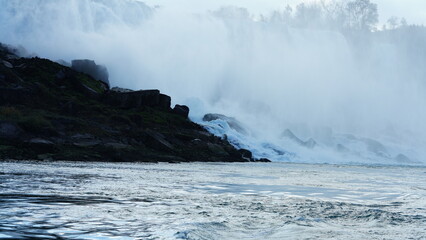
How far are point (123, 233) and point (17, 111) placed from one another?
77262mm

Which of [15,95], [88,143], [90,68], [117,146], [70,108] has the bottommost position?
[117,146]

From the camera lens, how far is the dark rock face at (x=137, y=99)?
129 metres

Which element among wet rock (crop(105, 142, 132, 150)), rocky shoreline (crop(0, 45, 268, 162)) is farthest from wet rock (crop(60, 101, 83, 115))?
wet rock (crop(105, 142, 132, 150))

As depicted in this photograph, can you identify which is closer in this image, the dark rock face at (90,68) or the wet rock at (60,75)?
the wet rock at (60,75)

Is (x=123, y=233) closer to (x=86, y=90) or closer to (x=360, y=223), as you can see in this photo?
(x=360, y=223)

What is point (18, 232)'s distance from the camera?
1440 centimetres

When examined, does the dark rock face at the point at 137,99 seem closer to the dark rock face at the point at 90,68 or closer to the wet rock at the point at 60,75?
the wet rock at the point at 60,75

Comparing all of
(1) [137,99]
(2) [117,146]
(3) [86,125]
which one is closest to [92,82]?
(1) [137,99]

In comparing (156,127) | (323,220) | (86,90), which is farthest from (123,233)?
(86,90)

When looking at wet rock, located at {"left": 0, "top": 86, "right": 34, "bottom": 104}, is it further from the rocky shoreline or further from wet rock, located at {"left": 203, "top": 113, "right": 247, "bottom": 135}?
wet rock, located at {"left": 203, "top": 113, "right": 247, "bottom": 135}

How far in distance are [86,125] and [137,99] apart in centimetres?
4661

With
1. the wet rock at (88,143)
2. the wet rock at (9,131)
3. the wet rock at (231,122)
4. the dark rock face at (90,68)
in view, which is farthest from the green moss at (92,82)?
the wet rock at (9,131)

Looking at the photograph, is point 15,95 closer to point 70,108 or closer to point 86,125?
point 70,108

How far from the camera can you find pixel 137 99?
135625mm
